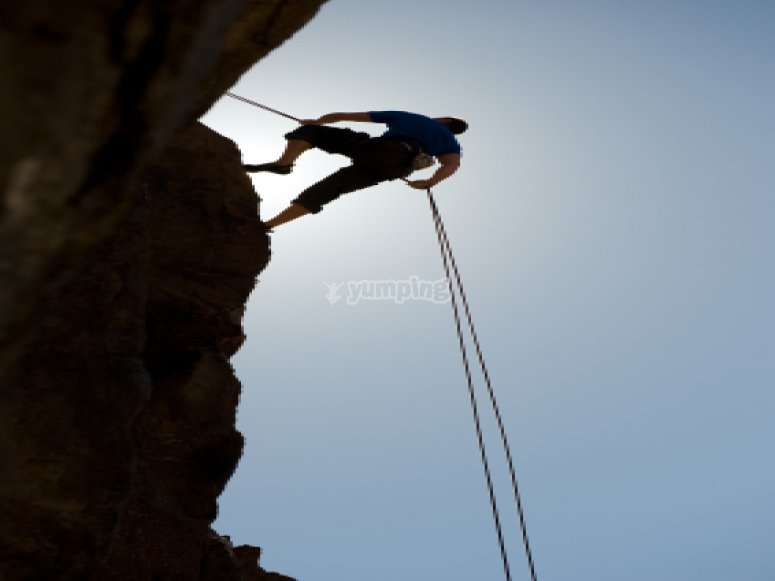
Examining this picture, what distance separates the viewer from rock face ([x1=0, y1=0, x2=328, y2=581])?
6.00 ft

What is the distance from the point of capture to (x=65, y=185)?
1.99 metres

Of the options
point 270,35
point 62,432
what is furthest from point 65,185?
point 62,432

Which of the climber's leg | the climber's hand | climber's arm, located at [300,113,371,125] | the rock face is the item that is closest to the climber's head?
the climber's hand

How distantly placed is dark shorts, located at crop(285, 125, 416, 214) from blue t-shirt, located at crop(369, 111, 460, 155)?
0.58 feet

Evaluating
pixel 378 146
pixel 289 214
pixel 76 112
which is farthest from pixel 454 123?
pixel 76 112

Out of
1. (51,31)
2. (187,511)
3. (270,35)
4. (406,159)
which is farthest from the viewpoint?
(187,511)

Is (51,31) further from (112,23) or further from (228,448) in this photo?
(228,448)

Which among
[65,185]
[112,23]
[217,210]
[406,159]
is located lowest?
[65,185]

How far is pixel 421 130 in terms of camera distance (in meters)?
8.10

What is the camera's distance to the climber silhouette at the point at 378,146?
26.4 ft

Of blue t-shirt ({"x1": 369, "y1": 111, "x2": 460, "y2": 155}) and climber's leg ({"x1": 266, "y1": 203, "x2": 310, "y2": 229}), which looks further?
climber's leg ({"x1": 266, "y1": 203, "x2": 310, "y2": 229})

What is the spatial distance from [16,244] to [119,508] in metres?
5.12

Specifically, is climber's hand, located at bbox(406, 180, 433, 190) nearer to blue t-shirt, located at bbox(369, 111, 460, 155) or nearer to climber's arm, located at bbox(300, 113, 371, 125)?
blue t-shirt, located at bbox(369, 111, 460, 155)

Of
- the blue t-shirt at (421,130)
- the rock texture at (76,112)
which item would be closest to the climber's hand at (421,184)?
Result: the blue t-shirt at (421,130)
